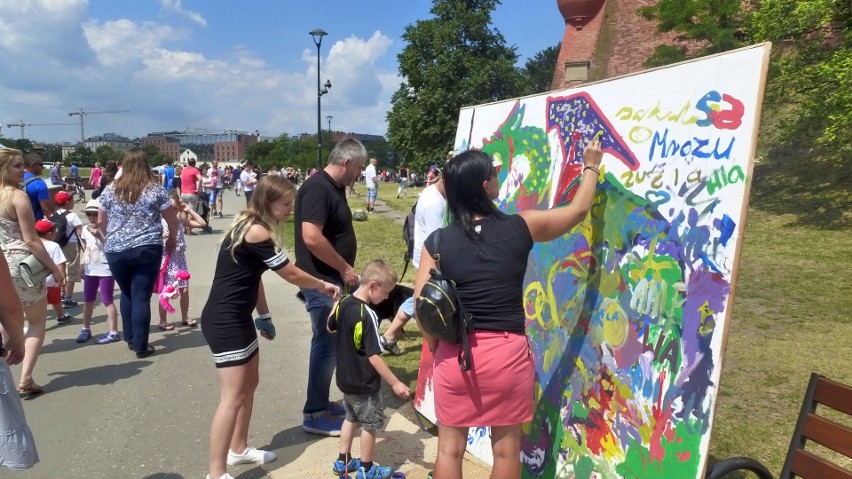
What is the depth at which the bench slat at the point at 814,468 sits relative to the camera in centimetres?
202

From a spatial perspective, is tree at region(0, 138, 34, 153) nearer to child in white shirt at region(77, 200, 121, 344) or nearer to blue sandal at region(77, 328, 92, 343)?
child in white shirt at region(77, 200, 121, 344)

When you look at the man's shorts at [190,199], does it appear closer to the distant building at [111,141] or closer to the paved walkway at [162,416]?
the paved walkway at [162,416]

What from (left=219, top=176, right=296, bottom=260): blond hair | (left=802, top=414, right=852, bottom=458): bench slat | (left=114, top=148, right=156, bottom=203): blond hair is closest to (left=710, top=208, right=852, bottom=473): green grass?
(left=802, top=414, right=852, bottom=458): bench slat

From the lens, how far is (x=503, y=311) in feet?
7.69

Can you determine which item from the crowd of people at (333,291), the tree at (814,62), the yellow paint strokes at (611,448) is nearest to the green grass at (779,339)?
the yellow paint strokes at (611,448)

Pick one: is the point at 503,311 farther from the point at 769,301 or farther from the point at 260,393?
the point at 769,301

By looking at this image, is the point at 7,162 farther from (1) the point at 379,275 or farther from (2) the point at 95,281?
(1) the point at 379,275

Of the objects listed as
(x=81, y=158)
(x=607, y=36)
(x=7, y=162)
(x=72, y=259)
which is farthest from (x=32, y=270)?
(x=81, y=158)

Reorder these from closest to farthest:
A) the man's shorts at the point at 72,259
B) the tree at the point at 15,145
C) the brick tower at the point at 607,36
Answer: the tree at the point at 15,145
the man's shorts at the point at 72,259
the brick tower at the point at 607,36

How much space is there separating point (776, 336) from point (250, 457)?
5.25 metres

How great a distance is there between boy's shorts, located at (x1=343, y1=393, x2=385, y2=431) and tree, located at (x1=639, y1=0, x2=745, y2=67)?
16.2m

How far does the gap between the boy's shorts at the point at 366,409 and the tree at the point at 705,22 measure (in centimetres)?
1618

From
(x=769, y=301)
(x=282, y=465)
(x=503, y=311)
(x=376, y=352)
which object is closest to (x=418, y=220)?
(x=376, y=352)

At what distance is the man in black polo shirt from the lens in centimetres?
349
